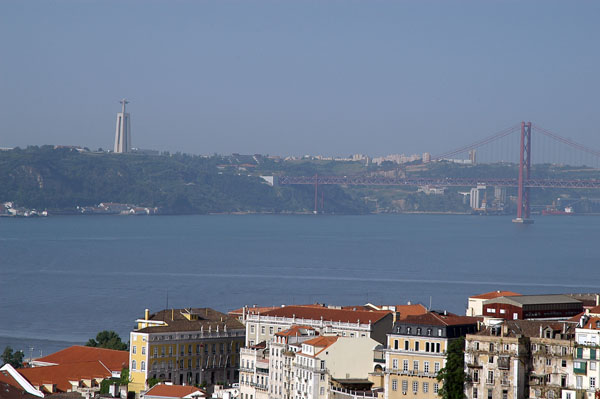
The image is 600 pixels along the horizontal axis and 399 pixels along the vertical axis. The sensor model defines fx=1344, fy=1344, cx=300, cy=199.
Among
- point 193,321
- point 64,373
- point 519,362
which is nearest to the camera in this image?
point 519,362

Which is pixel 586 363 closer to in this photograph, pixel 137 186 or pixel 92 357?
pixel 92 357

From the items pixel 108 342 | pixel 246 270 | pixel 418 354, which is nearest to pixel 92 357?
pixel 108 342

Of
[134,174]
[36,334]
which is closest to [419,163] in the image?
[134,174]

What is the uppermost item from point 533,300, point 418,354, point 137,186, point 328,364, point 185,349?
point 137,186

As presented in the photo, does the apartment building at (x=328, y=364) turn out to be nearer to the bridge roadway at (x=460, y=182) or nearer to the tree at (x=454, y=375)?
the tree at (x=454, y=375)

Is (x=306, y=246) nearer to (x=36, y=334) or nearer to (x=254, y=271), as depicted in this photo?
(x=254, y=271)

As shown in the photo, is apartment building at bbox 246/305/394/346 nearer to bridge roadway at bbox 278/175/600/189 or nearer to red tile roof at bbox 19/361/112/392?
red tile roof at bbox 19/361/112/392

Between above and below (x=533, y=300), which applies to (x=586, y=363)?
below

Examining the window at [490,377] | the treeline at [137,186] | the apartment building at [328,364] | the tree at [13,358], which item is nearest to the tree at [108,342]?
the tree at [13,358]
